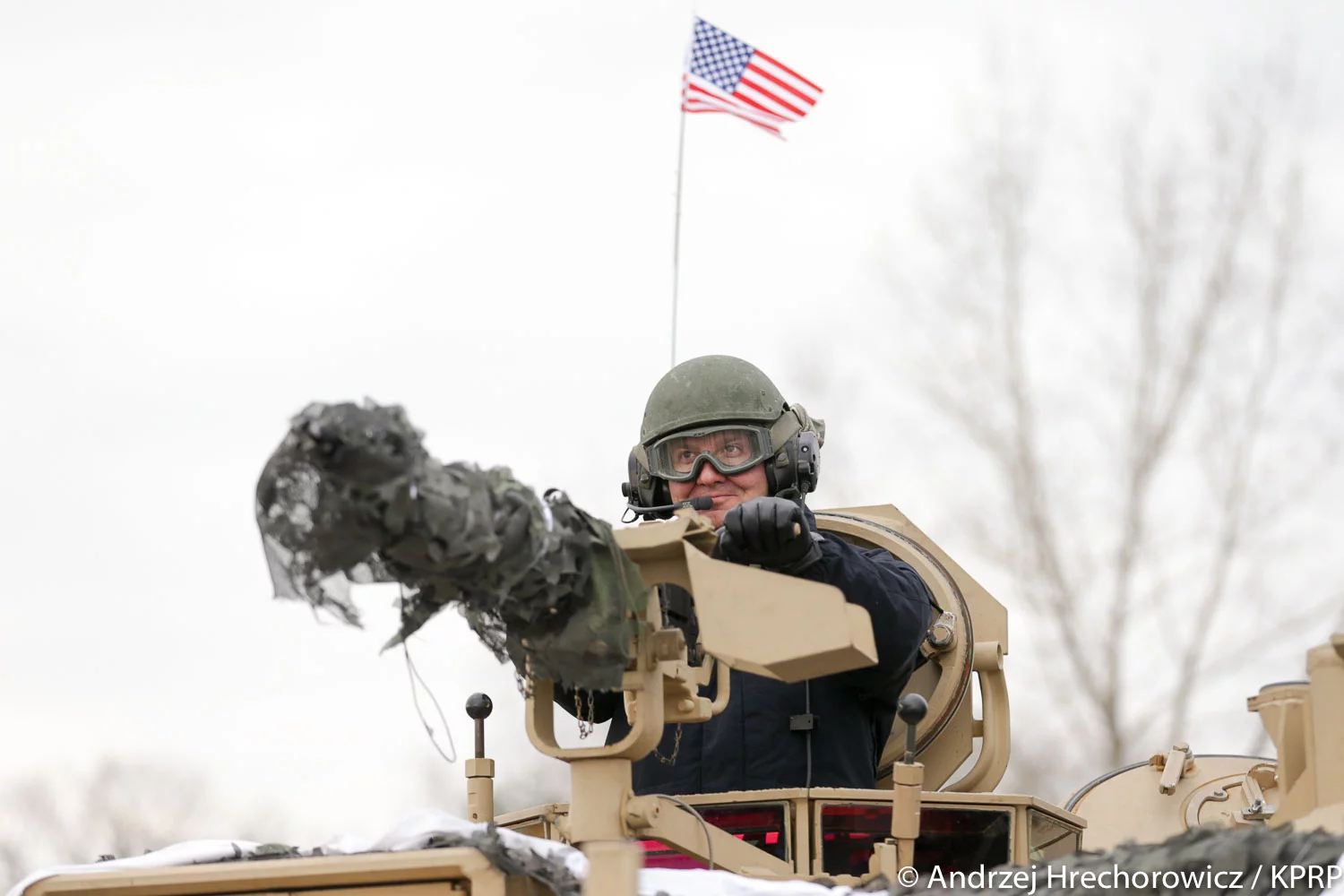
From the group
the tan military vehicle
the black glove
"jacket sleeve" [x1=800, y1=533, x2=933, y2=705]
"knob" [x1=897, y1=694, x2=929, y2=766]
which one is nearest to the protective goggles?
"jacket sleeve" [x1=800, y1=533, x2=933, y2=705]

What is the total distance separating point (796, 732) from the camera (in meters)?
5.53

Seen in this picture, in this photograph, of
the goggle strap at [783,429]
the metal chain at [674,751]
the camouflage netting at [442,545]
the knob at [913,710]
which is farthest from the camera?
the goggle strap at [783,429]

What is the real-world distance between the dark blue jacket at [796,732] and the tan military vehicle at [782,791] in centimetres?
41

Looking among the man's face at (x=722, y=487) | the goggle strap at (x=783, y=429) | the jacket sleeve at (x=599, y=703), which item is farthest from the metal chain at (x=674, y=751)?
the goggle strap at (x=783, y=429)

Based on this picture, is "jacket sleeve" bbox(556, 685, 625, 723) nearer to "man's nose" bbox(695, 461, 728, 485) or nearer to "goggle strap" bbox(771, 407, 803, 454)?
"man's nose" bbox(695, 461, 728, 485)

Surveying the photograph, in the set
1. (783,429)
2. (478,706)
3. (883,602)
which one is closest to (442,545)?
(478,706)

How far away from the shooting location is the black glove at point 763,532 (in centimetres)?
456

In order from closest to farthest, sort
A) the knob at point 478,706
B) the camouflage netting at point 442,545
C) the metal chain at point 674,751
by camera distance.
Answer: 1. the camouflage netting at point 442,545
2. the knob at point 478,706
3. the metal chain at point 674,751

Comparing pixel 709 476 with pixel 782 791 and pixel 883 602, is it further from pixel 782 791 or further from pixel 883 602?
pixel 782 791

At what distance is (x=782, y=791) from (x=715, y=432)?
1.46 metres

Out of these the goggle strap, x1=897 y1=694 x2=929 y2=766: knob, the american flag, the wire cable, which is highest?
the american flag

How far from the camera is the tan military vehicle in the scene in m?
3.63

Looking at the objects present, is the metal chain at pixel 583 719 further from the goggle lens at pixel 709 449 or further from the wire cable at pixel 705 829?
the goggle lens at pixel 709 449

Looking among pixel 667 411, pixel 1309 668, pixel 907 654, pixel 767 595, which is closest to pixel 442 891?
pixel 767 595
